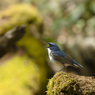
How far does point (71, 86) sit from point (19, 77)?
2.20m

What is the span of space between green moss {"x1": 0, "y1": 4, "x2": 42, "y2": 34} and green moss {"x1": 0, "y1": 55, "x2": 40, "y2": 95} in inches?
40.9

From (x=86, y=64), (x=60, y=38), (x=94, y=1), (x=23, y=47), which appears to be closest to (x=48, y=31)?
(x=60, y=38)

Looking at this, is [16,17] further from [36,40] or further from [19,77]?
[19,77]

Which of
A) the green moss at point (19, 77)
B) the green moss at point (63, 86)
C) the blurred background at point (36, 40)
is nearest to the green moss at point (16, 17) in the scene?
the blurred background at point (36, 40)

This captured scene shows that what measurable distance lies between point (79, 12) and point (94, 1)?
762 millimetres

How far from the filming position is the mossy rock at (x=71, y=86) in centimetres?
274

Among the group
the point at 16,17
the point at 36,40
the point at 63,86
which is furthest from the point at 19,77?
the point at 16,17

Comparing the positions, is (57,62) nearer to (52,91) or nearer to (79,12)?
(52,91)

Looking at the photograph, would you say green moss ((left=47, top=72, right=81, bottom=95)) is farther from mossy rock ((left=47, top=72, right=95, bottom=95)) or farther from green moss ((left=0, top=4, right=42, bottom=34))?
green moss ((left=0, top=4, right=42, bottom=34))

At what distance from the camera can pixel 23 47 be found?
19.3ft

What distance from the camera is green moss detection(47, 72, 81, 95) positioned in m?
2.74

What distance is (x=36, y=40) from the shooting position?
240 inches

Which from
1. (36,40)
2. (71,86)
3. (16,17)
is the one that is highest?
(16,17)

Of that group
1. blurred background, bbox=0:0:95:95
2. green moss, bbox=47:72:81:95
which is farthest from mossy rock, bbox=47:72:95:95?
blurred background, bbox=0:0:95:95
